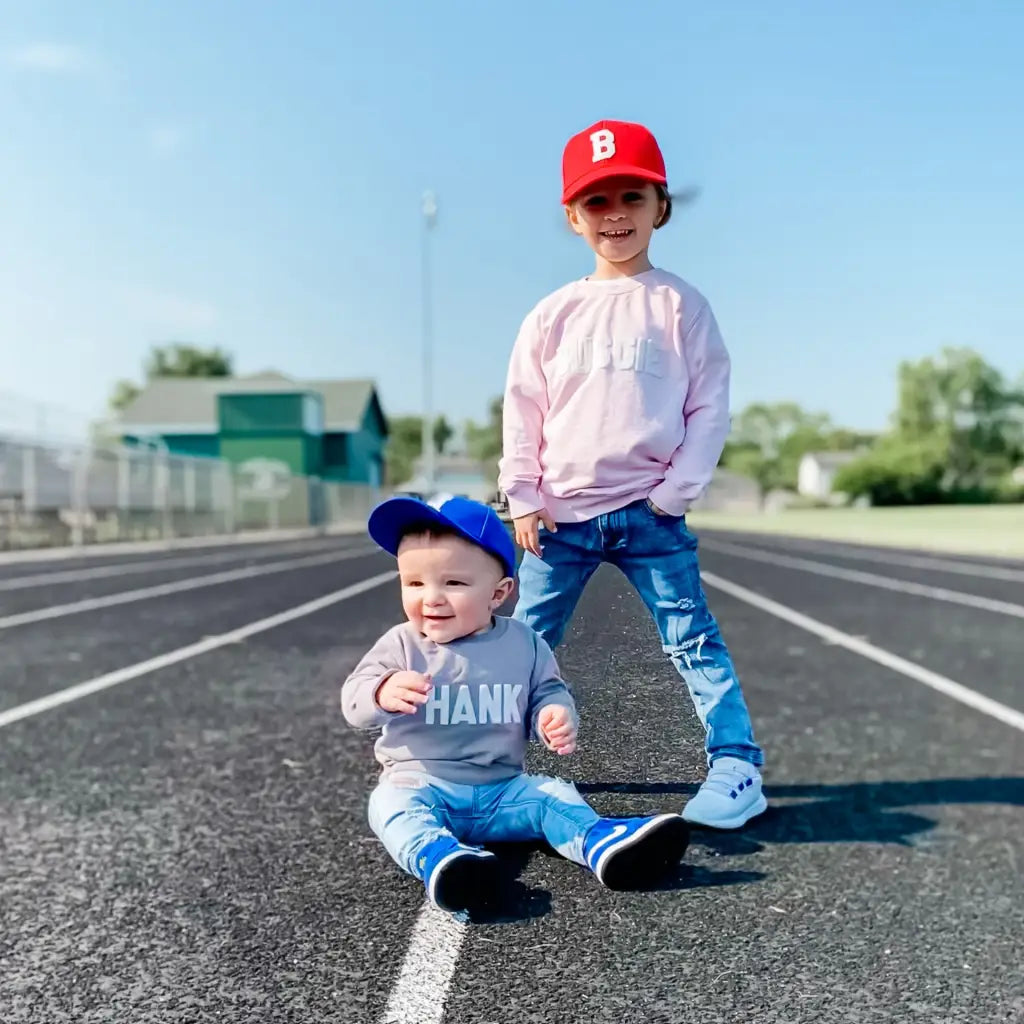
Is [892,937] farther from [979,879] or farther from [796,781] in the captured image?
[796,781]

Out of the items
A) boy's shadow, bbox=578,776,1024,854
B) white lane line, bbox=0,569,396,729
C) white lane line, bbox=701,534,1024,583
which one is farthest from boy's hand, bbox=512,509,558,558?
white lane line, bbox=701,534,1024,583

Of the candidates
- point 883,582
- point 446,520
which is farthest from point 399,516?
point 883,582

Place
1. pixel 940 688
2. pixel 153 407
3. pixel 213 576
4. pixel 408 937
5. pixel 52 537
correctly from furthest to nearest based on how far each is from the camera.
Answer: pixel 153 407, pixel 52 537, pixel 213 576, pixel 940 688, pixel 408 937

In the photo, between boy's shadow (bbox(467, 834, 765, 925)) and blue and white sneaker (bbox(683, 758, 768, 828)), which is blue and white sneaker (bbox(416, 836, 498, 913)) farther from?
blue and white sneaker (bbox(683, 758, 768, 828))

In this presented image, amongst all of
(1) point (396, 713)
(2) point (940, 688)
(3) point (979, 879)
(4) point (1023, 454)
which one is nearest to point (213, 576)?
(2) point (940, 688)

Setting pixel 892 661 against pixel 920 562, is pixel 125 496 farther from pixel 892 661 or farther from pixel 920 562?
pixel 892 661

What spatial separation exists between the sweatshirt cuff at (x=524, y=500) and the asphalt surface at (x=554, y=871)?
13cm

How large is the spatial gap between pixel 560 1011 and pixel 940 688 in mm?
5530

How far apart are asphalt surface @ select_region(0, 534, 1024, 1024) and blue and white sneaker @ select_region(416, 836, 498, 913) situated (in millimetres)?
92

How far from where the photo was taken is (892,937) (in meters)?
2.88

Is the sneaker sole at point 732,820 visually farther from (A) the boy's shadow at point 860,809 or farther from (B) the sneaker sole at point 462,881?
(A) the boy's shadow at point 860,809

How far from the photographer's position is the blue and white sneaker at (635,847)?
1289 mm

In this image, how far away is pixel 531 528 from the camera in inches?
47.9

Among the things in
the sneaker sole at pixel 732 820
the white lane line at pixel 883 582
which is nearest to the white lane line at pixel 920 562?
the white lane line at pixel 883 582
